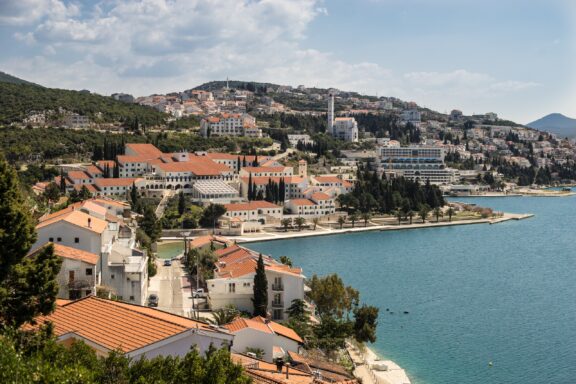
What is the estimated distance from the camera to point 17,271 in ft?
25.0

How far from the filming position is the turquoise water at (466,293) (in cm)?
1761

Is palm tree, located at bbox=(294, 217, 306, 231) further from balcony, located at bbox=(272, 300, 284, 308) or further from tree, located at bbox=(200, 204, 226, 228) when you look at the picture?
balcony, located at bbox=(272, 300, 284, 308)

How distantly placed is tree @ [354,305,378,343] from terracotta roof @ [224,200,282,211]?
25769 millimetres

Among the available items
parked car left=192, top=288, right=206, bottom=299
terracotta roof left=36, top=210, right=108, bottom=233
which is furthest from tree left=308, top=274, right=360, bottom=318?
terracotta roof left=36, top=210, right=108, bottom=233

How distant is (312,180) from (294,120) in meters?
30.2

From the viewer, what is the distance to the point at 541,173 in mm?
88500

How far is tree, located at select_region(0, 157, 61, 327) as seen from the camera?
7.46m

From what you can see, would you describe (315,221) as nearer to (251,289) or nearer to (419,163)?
(251,289)

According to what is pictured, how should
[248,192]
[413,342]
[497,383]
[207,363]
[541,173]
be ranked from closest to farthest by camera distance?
[207,363]
[497,383]
[413,342]
[248,192]
[541,173]

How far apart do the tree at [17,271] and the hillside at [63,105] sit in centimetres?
5322

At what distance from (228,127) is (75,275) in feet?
170

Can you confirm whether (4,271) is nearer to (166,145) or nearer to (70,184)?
(70,184)

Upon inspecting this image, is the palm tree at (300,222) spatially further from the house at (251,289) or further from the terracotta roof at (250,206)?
the house at (251,289)

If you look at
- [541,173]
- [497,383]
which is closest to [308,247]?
[497,383]
